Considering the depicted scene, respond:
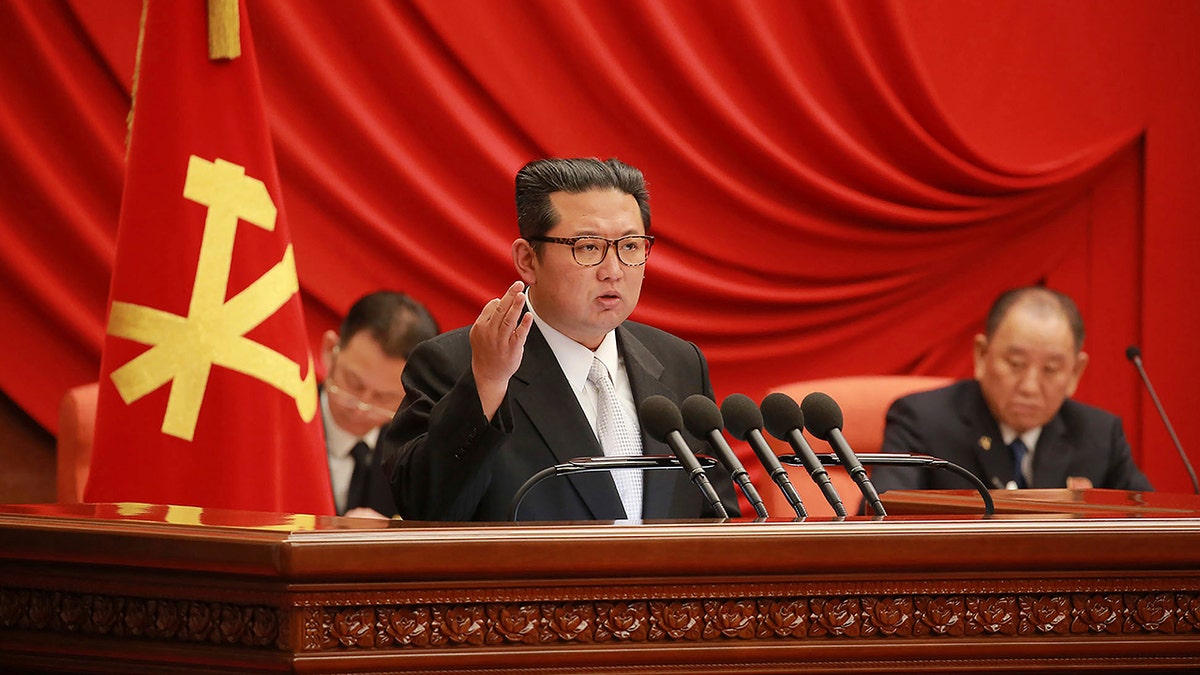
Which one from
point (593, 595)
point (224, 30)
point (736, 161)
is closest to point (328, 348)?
point (224, 30)

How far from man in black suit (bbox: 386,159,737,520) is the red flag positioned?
2.20 ft

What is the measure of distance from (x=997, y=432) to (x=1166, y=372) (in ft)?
2.82

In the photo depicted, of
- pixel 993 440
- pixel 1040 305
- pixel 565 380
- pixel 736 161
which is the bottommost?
pixel 993 440

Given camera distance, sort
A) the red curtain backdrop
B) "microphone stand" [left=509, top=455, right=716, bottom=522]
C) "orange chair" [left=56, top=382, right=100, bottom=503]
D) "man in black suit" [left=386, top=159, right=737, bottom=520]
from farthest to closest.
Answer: the red curtain backdrop → "orange chair" [left=56, top=382, right=100, bottom=503] → "man in black suit" [left=386, top=159, right=737, bottom=520] → "microphone stand" [left=509, top=455, right=716, bottom=522]

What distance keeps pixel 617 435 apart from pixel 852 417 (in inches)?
55.5

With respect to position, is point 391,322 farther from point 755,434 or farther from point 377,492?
point 755,434

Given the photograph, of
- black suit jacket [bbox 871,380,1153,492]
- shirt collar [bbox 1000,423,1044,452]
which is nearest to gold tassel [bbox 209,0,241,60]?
black suit jacket [bbox 871,380,1153,492]

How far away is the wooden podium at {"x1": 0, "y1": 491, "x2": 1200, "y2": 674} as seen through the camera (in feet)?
3.96

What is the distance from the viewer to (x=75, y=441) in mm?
2959

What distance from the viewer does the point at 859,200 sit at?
3826 mm

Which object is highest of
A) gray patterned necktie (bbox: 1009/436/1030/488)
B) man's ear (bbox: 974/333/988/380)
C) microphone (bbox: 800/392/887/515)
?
man's ear (bbox: 974/333/988/380)

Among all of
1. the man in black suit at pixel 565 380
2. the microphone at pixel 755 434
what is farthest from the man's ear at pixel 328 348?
the microphone at pixel 755 434

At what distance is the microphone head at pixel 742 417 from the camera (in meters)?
1.57

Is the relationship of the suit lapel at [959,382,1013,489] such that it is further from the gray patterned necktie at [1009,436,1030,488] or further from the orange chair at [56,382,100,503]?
the orange chair at [56,382,100,503]
